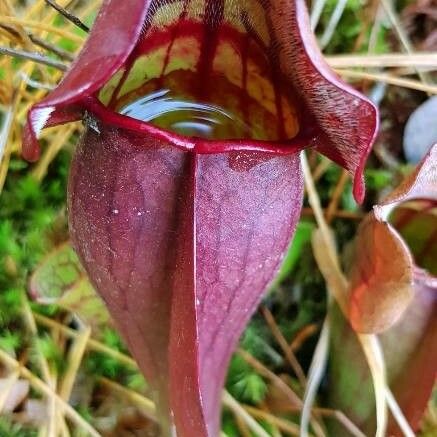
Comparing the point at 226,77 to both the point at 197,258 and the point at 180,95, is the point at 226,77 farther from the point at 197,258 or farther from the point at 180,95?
the point at 197,258

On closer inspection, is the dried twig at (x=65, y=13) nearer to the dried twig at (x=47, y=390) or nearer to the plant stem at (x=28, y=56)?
the plant stem at (x=28, y=56)

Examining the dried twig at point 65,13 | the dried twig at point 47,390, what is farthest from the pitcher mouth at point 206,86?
the dried twig at point 47,390

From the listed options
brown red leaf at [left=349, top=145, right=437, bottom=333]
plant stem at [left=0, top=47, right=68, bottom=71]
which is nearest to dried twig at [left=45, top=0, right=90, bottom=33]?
plant stem at [left=0, top=47, right=68, bottom=71]

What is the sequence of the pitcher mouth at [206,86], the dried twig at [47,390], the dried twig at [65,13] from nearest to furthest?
the pitcher mouth at [206,86] < the dried twig at [65,13] < the dried twig at [47,390]

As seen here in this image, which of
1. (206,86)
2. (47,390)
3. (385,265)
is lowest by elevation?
(47,390)

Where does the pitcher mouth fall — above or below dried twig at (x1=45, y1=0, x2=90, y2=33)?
below

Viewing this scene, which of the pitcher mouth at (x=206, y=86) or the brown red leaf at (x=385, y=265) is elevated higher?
the pitcher mouth at (x=206, y=86)

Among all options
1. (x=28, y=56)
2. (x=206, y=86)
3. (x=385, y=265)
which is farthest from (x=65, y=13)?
(x=385, y=265)

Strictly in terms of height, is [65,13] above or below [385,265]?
above

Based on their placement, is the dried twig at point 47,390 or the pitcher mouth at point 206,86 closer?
the pitcher mouth at point 206,86

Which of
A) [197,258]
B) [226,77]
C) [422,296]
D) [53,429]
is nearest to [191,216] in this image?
[197,258]

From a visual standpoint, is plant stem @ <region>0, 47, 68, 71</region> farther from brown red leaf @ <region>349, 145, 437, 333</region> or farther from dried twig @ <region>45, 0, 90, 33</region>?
brown red leaf @ <region>349, 145, 437, 333</region>

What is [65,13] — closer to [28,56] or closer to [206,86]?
[28,56]
